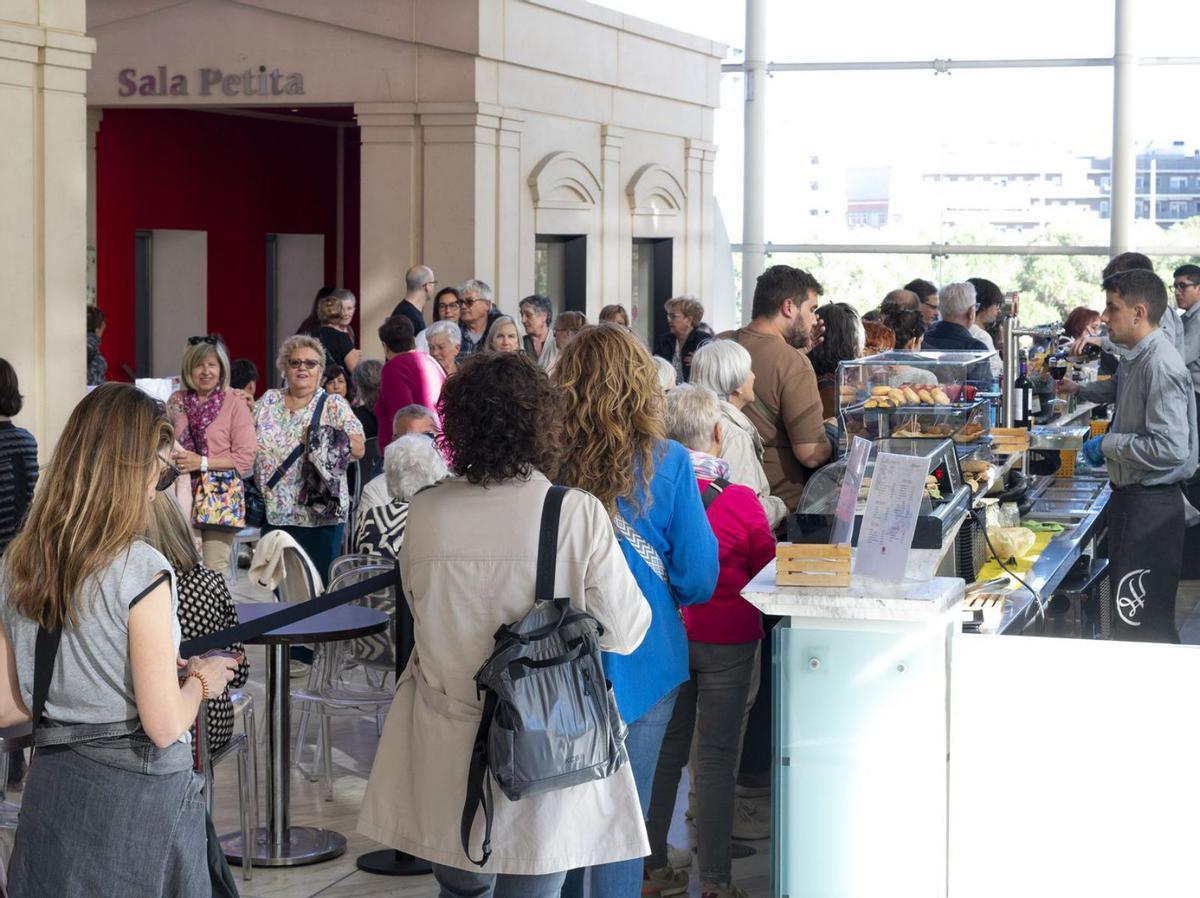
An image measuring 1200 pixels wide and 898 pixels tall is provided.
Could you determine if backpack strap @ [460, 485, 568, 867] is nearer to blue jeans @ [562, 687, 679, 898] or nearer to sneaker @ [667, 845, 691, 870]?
blue jeans @ [562, 687, 679, 898]

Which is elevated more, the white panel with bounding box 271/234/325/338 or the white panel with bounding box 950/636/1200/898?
the white panel with bounding box 271/234/325/338

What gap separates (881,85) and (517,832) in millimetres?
13902

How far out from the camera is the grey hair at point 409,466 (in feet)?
17.9

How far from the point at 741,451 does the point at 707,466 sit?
29.2 inches

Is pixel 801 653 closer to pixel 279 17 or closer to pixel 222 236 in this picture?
pixel 279 17

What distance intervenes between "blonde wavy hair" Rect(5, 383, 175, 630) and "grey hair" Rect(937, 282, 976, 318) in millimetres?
6257

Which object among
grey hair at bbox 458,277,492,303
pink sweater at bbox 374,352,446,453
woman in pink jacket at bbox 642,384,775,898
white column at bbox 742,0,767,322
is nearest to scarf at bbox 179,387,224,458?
pink sweater at bbox 374,352,446,453

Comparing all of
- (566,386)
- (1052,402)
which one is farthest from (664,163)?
(566,386)

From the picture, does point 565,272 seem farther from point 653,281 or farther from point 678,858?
point 678,858

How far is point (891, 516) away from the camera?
356 cm

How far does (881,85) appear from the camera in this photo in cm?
1592

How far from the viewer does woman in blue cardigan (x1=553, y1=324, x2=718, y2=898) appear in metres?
3.49

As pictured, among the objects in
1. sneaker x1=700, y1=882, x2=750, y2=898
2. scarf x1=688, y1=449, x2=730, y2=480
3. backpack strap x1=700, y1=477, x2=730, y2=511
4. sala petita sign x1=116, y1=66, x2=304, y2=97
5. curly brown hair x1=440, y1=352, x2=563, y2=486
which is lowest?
sneaker x1=700, y1=882, x2=750, y2=898

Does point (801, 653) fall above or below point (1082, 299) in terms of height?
below
